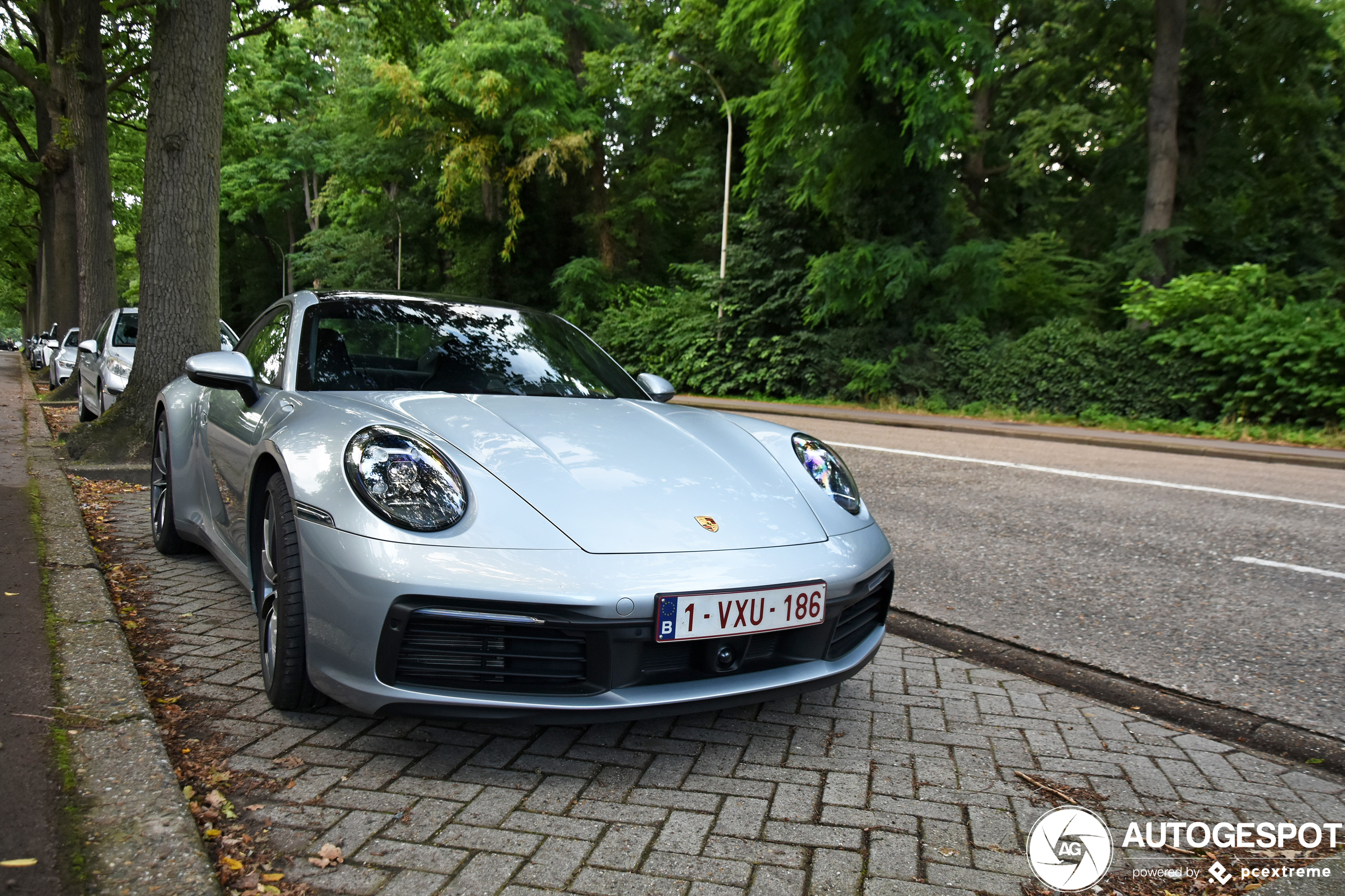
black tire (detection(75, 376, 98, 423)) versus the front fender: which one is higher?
the front fender

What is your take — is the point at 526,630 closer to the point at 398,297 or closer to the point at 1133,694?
the point at 398,297

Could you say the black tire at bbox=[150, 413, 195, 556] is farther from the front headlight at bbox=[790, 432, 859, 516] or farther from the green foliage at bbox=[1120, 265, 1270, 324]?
the green foliage at bbox=[1120, 265, 1270, 324]

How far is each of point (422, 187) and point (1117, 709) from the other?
32.5 meters

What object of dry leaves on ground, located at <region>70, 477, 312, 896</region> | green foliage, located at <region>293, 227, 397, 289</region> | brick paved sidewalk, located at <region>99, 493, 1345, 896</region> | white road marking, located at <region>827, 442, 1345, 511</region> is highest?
green foliage, located at <region>293, 227, 397, 289</region>

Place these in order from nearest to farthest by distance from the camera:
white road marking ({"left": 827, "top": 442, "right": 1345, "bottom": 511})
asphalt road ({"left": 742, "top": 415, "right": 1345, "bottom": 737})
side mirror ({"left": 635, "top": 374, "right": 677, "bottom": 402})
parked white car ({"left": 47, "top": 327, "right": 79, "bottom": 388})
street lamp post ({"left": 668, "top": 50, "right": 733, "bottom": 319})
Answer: asphalt road ({"left": 742, "top": 415, "right": 1345, "bottom": 737}) → side mirror ({"left": 635, "top": 374, "right": 677, "bottom": 402}) → white road marking ({"left": 827, "top": 442, "right": 1345, "bottom": 511}) → parked white car ({"left": 47, "top": 327, "right": 79, "bottom": 388}) → street lamp post ({"left": 668, "top": 50, "right": 733, "bottom": 319})

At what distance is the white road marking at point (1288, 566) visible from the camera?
4840 millimetres

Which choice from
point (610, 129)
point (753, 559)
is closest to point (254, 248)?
point (610, 129)

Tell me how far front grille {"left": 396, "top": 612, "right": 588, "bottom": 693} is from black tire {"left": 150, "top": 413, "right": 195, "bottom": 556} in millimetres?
2670

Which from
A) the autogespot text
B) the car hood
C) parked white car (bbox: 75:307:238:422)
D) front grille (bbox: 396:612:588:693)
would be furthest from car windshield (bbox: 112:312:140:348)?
the autogespot text

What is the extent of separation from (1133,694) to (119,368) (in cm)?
921

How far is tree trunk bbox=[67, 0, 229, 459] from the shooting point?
24.4ft

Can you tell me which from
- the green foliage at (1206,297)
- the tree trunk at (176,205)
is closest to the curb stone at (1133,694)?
the tree trunk at (176,205)

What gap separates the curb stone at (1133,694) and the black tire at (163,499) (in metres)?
3.33

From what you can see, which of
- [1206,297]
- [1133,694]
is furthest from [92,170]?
[1206,297]
